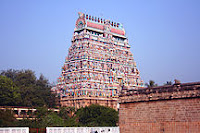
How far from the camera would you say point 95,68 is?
8475 cm

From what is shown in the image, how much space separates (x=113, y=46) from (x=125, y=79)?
9873mm

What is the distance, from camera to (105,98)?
273 ft

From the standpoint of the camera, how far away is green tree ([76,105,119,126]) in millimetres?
62000

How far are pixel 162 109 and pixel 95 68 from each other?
172ft

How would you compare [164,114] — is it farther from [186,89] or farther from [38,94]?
[38,94]

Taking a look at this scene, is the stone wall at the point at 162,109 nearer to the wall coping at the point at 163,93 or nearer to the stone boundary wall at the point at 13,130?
the wall coping at the point at 163,93

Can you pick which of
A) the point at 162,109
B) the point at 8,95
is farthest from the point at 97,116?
the point at 162,109

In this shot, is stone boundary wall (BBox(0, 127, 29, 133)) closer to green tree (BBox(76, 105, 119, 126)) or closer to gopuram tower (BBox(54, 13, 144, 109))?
green tree (BBox(76, 105, 119, 126))

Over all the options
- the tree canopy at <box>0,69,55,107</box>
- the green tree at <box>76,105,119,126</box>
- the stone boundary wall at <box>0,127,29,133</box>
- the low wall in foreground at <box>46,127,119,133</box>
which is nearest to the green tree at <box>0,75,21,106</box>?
the tree canopy at <box>0,69,55,107</box>

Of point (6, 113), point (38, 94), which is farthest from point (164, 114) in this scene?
point (38, 94)

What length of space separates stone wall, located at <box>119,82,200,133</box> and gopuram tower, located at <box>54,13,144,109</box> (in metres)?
43.6

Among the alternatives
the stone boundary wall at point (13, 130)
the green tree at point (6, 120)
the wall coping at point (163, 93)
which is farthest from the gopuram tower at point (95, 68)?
the stone boundary wall at point (13, 130)

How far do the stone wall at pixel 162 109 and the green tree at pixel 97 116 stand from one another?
24915 millimetres

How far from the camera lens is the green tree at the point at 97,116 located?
62.0 meters
